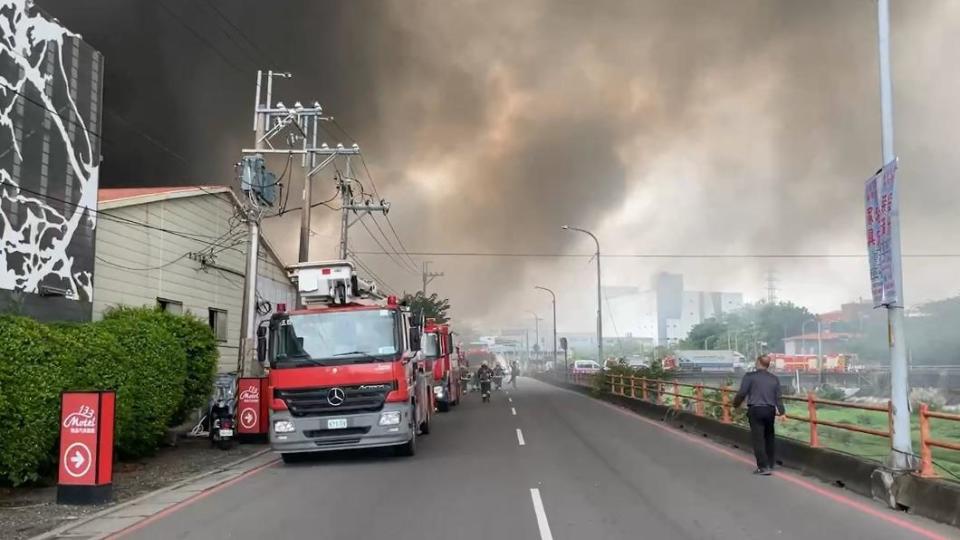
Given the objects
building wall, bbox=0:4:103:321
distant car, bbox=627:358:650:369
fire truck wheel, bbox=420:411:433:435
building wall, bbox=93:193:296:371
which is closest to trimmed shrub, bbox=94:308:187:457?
building wall, bbox=0:4:103:321

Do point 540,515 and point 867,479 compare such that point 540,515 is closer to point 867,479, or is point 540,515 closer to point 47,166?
point 867,479

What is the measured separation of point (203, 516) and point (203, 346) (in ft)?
27.1

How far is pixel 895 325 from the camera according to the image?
9.51 m

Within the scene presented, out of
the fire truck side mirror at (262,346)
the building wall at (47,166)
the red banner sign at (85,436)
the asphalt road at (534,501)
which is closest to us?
the asphalt road at (534,501)

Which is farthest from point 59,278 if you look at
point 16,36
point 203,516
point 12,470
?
point 203,516

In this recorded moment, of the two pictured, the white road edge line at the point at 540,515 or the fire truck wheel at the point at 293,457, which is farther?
the fire truck wheel at the point at 293,457

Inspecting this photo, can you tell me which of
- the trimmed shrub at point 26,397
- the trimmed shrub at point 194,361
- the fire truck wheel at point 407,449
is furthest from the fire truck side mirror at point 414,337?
the trimmed shrub at point 26,397

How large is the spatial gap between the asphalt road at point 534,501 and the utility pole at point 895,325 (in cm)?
74

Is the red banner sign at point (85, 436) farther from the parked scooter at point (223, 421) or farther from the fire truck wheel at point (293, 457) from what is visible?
the parked scooter at point (223, 421)

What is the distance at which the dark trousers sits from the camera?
1123cm

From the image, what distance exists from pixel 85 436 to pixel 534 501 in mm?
5561

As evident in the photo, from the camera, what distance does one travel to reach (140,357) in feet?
45.7

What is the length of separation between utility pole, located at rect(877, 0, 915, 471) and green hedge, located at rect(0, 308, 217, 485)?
10.7 m

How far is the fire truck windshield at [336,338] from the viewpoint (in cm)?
1303
